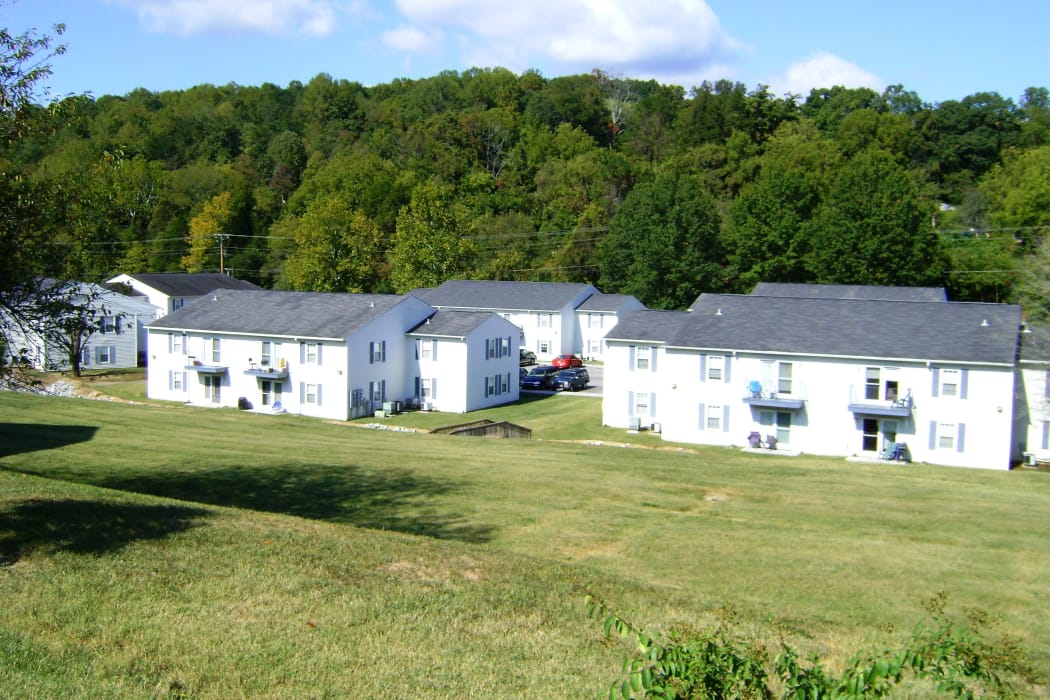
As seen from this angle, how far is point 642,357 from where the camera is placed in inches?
1925

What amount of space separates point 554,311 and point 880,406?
3660 centimetres

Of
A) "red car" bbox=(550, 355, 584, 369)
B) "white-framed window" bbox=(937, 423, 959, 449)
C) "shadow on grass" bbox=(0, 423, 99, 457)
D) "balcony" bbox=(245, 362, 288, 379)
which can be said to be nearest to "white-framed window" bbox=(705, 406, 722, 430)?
"white-framed window" bbox=(937, 423, 959, 449)

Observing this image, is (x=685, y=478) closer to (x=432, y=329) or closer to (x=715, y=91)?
(x=432, y=329)

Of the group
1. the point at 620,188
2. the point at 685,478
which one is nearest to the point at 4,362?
the point at 685,478

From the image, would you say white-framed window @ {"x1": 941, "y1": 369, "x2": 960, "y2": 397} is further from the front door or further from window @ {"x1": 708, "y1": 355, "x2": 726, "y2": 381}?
the front door

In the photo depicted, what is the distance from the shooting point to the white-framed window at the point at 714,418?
43500 millimetres

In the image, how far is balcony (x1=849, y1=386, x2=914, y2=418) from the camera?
3975 centimetres

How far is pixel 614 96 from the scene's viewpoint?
16012cm

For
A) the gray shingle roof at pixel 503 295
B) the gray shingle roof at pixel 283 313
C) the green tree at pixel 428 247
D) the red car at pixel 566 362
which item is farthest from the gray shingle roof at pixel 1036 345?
the green tree at pixel 428 247

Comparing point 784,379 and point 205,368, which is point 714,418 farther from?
point 205,368

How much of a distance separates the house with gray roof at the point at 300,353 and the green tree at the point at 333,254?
1060 inches

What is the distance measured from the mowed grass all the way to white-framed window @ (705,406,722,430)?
7.36 meters

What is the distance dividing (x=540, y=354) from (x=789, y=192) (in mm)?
27105

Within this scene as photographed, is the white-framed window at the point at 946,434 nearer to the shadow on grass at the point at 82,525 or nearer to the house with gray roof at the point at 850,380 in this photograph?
the house with gray roof at the point at 850,380
